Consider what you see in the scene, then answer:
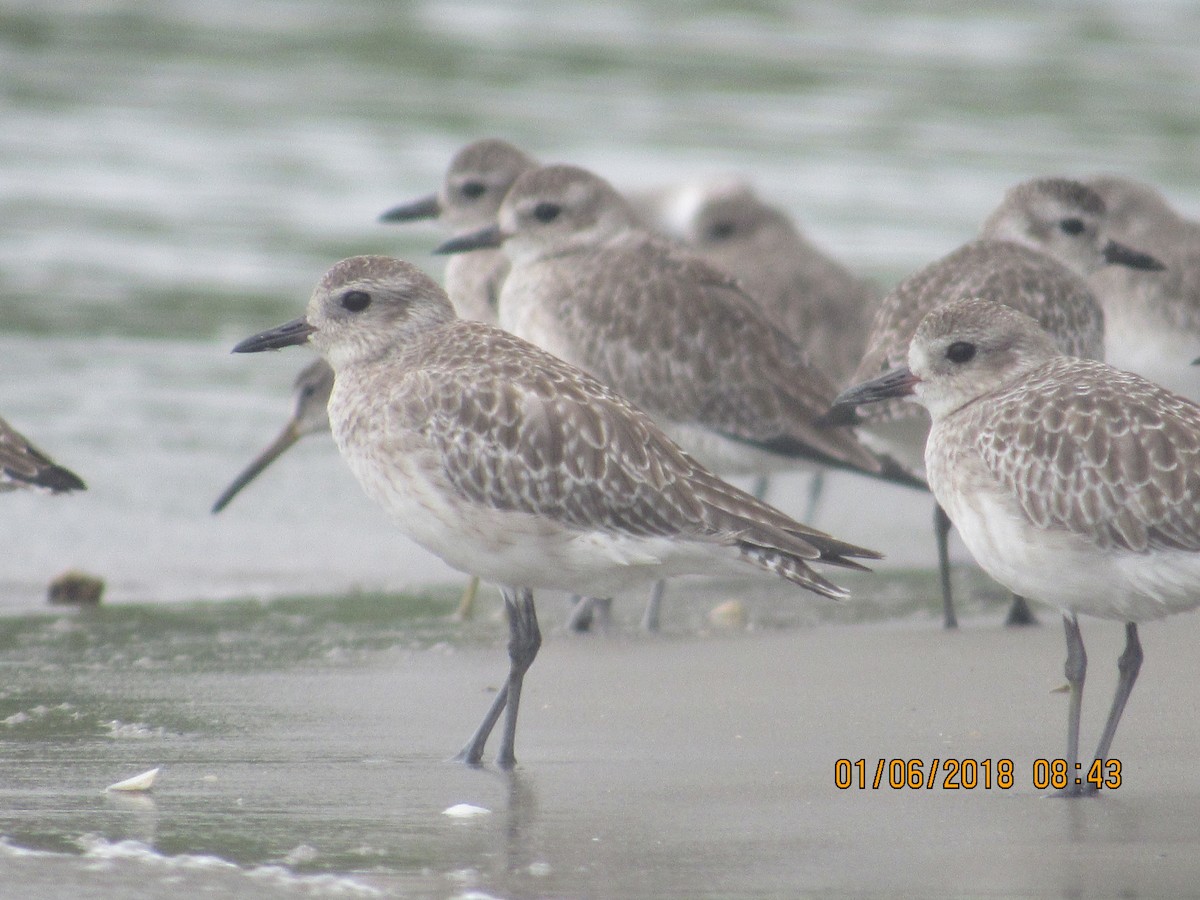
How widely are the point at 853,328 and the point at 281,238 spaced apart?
23.3 feet

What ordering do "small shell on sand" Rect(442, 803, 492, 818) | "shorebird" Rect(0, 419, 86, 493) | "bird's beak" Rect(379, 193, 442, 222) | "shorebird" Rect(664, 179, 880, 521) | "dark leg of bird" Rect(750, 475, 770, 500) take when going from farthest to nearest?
"bird's beak" Rect(379, 193, 442, 222)
"shorebird" Rect(664, 179, 880, 521)
"dark leg of bird" Rect(750, 475, 770, 500)
"shorebird" Rect(0, 419, 86, 493)
"small shell on sand" Rect(442, 803, 492, 818)

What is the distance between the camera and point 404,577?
32.1 feet

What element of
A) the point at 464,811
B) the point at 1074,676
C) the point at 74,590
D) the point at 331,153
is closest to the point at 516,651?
the point at 464,811

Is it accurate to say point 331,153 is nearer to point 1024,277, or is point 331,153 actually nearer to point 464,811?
point 1024,277

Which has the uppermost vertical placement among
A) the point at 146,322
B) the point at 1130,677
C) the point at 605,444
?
the point at 605,444

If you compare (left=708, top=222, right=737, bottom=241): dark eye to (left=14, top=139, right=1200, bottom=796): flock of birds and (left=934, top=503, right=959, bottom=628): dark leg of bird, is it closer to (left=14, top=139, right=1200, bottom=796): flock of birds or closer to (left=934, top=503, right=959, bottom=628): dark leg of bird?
(left=14, top=139, right=1200, bottom=796): flock of birds

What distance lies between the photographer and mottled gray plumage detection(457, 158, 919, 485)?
9516 millimetres

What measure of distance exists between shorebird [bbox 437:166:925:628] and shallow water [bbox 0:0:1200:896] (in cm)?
71

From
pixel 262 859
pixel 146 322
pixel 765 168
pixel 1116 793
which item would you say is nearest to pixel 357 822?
pixel 262 859

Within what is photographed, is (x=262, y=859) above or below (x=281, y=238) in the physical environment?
above

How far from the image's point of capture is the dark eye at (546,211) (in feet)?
33.1

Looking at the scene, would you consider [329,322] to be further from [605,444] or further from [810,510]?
[810,510]

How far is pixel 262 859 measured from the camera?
5.15m

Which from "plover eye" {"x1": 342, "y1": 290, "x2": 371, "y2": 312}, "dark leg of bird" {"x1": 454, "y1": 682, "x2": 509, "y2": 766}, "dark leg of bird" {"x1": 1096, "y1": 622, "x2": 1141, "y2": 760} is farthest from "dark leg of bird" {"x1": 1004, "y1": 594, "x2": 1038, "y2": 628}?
"plover eye" {"x1": 342, "y1": 290, "x2": 371, "y2": 312}
